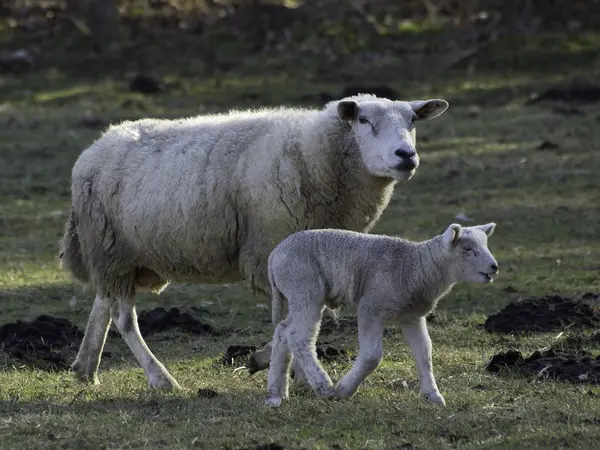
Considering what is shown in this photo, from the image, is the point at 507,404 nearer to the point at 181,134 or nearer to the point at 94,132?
the point at 181,134

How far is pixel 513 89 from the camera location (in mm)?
23422

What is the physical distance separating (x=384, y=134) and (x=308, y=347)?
68.2 inches

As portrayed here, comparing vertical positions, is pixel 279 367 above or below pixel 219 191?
below

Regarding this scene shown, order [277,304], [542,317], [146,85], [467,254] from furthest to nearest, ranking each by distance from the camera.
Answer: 1. [146,85]
2. [542,317]
3. [277,304]
4. [467,254]

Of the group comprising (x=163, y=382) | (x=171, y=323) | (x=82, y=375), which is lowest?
(x=171, y=323)

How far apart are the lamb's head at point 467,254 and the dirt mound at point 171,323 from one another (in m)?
4.13

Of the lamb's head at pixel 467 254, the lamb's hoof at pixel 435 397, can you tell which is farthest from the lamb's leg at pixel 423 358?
the lamb's head at pixel 467 254

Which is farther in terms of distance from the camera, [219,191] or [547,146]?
[547,146]

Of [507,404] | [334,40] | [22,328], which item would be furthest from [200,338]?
[334,40]

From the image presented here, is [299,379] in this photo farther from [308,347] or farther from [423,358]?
[423,358]

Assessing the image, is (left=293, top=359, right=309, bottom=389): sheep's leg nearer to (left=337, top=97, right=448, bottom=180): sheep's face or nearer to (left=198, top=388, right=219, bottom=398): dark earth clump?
(left=198, top=388, right=219, bottom=398): dark earth clump

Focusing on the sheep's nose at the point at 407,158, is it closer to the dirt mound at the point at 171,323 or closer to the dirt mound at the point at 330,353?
the dirt mound at the point at 330,353

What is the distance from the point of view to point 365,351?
25.8 feet

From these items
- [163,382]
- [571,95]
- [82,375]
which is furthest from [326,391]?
[571,95]
